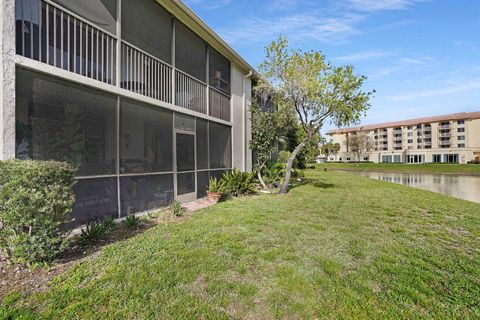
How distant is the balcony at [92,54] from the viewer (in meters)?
4.18

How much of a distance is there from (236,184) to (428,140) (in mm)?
69698

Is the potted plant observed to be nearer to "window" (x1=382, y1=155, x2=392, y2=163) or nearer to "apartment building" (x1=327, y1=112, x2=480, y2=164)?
"apartment building" (x1=327, y1=112, x2=480, y2=164)

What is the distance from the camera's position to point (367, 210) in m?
Answer: 7.55

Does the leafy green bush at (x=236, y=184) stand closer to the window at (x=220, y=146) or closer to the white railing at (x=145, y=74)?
the window at (x=220, y=146)

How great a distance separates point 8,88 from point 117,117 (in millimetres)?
2120

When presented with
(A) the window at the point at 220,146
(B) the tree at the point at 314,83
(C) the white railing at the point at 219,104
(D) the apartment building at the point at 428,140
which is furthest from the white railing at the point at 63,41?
(D) the apartment building at the point at 428,140

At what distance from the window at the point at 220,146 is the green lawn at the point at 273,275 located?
442cm

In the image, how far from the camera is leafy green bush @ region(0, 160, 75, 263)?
305 centimetres

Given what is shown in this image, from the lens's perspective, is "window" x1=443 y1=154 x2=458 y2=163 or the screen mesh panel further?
"window" x1=443 y1=154 x2=458 y2=163

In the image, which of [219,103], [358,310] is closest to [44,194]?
[358,310]

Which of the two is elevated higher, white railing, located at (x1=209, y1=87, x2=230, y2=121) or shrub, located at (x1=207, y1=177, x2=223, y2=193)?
white railing, located at (x1=209, y1=87, x2=230, y2=121)

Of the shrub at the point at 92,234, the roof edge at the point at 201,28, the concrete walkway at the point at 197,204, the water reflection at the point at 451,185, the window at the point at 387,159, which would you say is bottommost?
the water reflection at the point at 451,185

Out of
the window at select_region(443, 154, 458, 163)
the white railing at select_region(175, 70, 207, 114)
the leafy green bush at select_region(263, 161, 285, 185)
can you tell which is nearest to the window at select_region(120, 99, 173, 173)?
the white railing at select_region(175, 70, 207, 114)

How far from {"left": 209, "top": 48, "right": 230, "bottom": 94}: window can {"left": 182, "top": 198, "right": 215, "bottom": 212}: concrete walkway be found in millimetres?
4944
